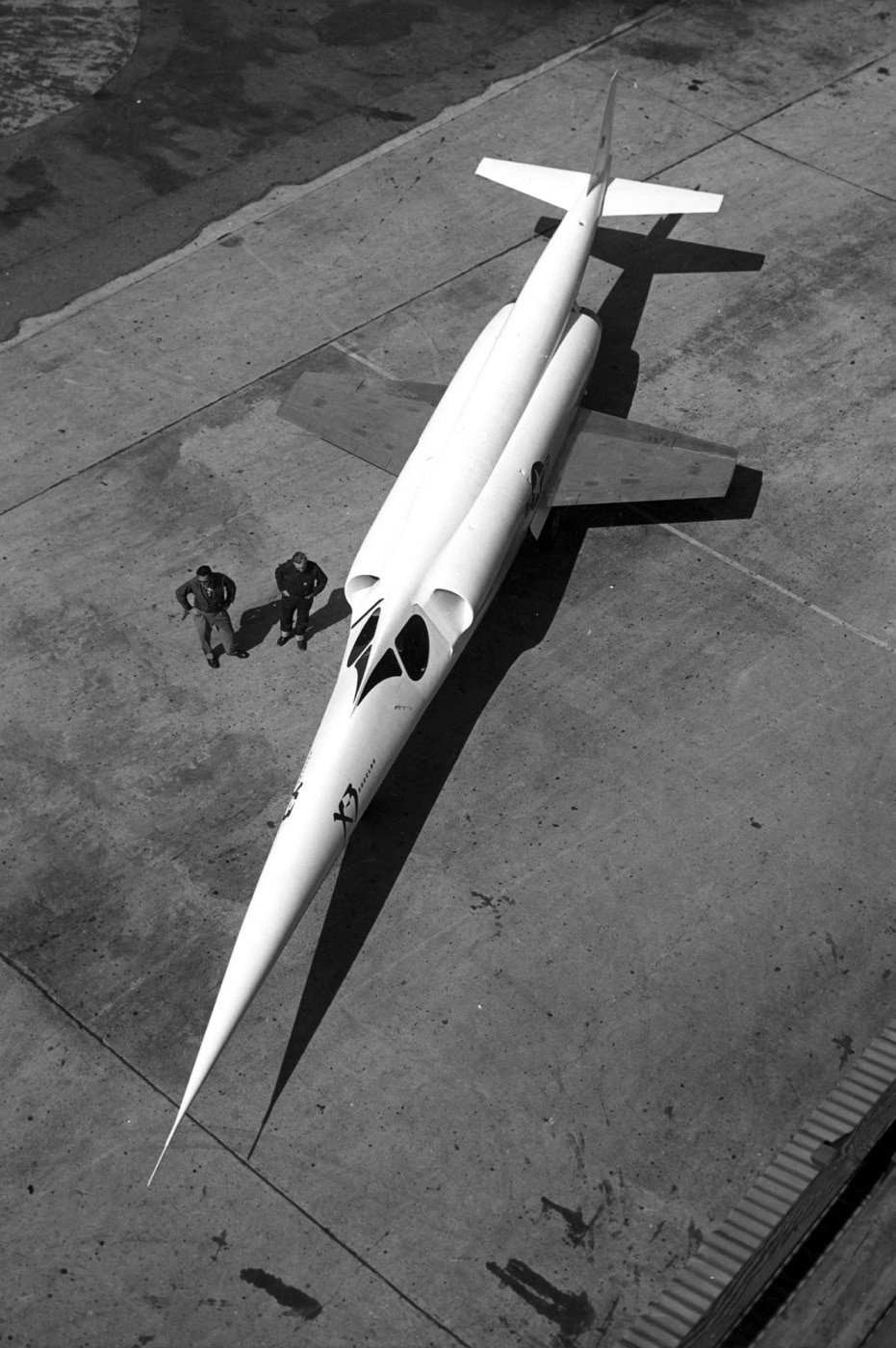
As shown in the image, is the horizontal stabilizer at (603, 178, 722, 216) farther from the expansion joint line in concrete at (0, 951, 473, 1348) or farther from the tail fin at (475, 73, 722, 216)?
the expansion joint line in concrete at (0, 951, 473, 1348)

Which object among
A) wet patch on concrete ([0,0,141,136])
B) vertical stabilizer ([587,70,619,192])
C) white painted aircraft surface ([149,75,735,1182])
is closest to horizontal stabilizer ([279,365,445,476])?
white painted aircraft surface ([149,75,735,1182])

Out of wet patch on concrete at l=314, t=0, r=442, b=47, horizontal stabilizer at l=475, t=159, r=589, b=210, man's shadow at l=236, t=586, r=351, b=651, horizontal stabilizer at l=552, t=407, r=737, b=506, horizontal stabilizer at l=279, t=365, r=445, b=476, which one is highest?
horizontal stabilizer at l=475, t=159, r=589, b=210

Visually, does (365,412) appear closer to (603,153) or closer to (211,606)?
(211,606)

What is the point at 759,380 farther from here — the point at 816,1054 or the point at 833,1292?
the point at 833,1292

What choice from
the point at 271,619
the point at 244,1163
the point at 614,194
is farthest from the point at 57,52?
the point at 244,1163

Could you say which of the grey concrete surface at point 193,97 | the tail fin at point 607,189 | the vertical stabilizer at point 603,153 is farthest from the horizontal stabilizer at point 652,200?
the grey concrete surface at point 193,97

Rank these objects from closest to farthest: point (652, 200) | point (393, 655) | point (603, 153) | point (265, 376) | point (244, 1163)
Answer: point (244, 1163)
point (393, 655)
point (603, 153)
point (265, 376)
point (652, 200)
